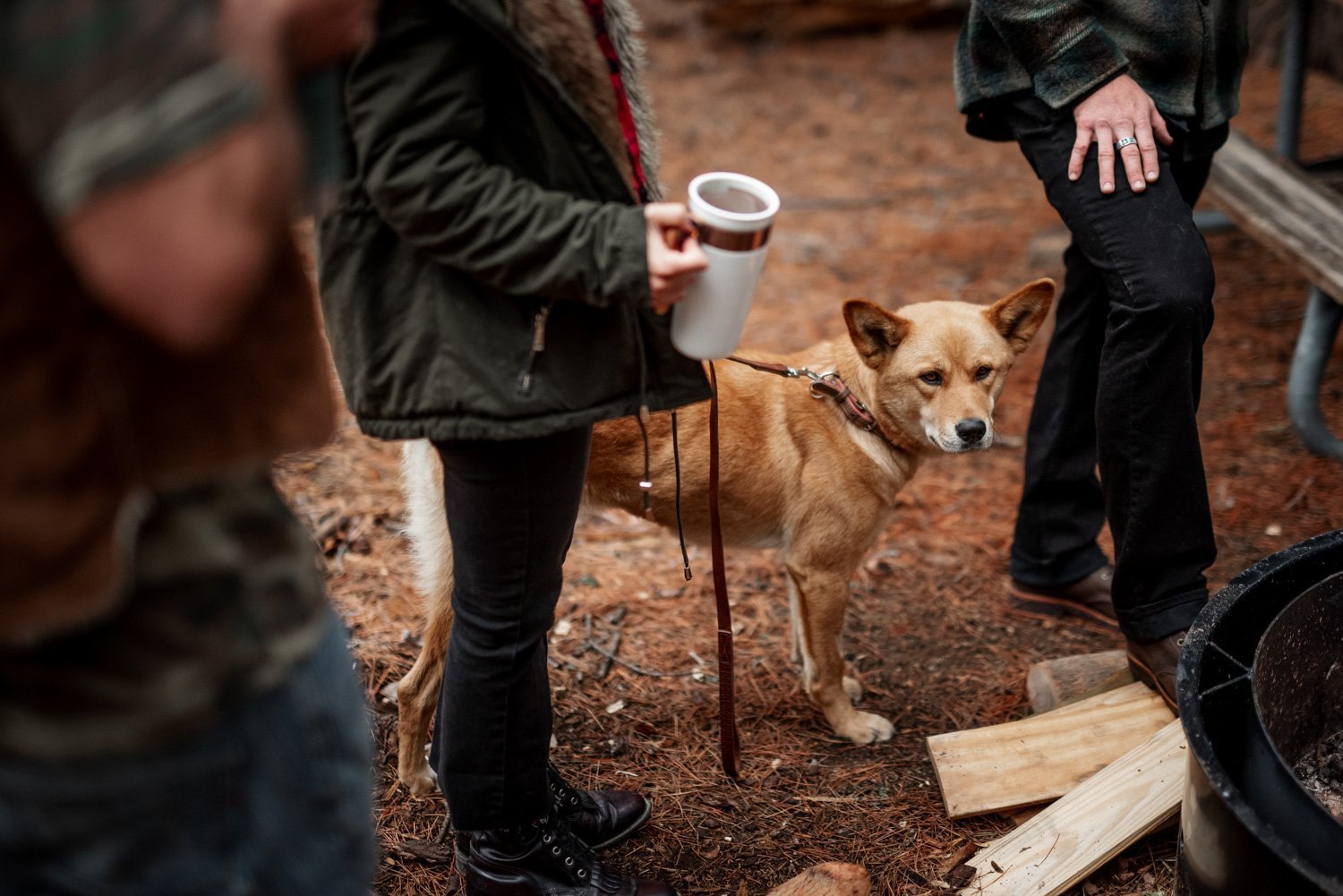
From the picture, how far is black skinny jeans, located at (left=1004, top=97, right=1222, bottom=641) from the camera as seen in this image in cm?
263

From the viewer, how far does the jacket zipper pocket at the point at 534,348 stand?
1771mm

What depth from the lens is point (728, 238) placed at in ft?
5.60

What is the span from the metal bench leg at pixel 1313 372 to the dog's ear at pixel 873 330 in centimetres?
206

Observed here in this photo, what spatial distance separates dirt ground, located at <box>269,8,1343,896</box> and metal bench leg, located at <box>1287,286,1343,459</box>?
147 millimetres

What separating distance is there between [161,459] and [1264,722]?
6.80 feet

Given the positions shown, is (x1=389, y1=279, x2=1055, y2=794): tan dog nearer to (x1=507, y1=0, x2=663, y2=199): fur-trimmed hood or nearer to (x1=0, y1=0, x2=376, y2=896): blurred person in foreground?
(x1=507, y1=0, x2=663, y2=199): fur-trimmed hood

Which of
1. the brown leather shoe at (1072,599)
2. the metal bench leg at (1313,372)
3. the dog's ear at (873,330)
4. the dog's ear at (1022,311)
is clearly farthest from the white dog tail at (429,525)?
the metal bench leg at (1313,372)

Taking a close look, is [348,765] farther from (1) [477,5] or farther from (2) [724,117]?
(2) [724,117]

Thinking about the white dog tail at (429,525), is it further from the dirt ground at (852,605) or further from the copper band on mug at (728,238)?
the copper band on mug at (728,238)

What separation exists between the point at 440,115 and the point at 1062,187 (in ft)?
6.04

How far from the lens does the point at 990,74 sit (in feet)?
9.52

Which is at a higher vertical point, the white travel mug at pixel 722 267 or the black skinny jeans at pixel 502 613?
the white travel mug at pixel 722 267

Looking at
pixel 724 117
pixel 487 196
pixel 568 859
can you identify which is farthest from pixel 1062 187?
pixel 724 117

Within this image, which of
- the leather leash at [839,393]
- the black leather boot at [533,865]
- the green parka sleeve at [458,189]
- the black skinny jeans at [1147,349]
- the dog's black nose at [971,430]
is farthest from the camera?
the leather leash at [839,393]
